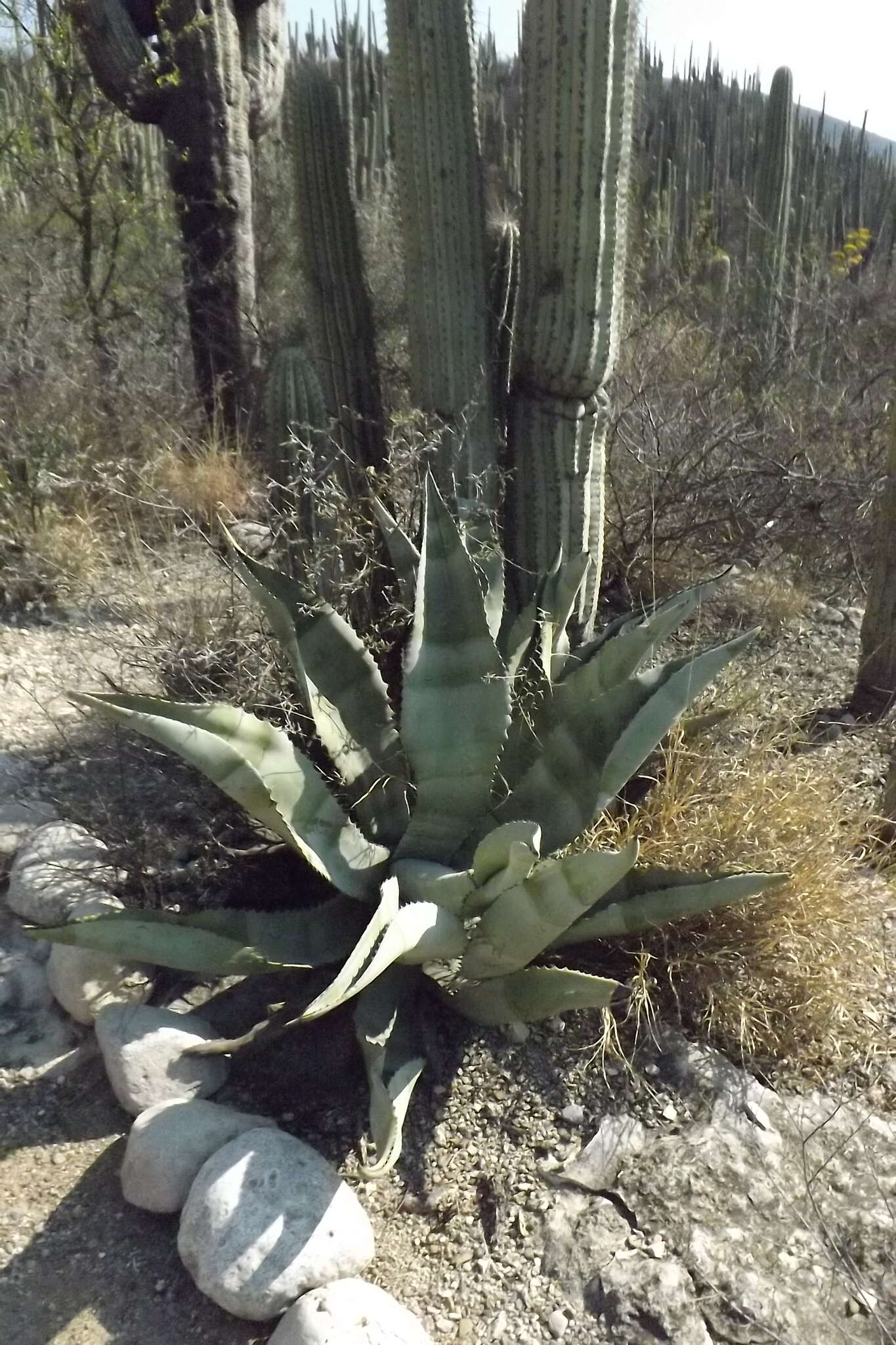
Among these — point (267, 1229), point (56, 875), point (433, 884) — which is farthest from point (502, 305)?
point (267, 1229)

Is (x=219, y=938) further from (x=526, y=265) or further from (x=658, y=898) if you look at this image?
(x=526, y=265)

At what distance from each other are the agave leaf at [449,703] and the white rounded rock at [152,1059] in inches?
24.7

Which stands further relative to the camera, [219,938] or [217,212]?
[217,212]

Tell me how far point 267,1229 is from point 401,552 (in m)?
1.69

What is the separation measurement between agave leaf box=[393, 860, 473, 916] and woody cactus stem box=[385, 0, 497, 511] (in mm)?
1460

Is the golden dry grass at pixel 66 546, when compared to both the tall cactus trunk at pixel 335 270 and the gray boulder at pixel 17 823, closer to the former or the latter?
the tall cactus trunk at pixel 335 270

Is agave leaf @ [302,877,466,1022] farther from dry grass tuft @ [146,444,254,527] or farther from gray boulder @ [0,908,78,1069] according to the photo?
dry grass tuft @ [146,444,254,527]

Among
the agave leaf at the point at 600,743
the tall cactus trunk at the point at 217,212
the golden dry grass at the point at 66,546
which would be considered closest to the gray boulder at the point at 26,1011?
the agave leaf at the point at 600,743

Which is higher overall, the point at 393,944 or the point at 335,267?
the point at 335,267

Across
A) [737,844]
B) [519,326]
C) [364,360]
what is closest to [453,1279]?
[737,844]

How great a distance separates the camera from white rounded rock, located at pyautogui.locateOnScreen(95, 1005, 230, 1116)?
7.54 ft

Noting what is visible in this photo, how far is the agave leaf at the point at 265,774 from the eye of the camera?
7.09ft

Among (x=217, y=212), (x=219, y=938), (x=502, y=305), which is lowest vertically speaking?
(x=219, y=938)

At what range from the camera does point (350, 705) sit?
2736 mm
